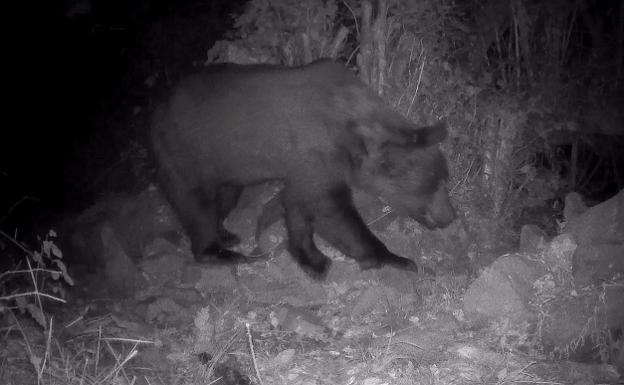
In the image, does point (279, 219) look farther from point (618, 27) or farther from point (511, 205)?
point (618, 27)

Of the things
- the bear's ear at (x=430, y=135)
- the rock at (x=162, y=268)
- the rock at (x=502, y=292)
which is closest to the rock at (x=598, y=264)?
the rock at (x=502, y=292)

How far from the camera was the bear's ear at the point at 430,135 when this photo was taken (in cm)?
511

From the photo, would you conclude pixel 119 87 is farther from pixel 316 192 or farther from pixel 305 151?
pixel 316 192

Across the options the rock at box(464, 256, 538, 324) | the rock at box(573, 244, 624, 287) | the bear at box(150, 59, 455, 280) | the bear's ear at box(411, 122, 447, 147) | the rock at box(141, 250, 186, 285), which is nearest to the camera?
the rock at box(573, 244, 624, 287)

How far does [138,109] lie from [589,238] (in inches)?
214

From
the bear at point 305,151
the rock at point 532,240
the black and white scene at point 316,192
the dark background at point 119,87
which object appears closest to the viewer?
the black and white scene at point 316,192

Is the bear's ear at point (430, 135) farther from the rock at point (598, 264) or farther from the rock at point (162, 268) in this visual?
the rock at point (162, 268)

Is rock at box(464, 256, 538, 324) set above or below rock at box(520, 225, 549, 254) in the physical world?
below

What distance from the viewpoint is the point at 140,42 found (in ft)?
23.4

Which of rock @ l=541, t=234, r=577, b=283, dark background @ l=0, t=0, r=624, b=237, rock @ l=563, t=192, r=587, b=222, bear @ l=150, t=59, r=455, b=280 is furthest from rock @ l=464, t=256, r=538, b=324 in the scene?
dark background @ l=0, t=0, r=624, b=237

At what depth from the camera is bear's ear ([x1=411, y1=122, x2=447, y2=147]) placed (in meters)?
5.11

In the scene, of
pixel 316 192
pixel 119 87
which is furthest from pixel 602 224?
pixel 119 87

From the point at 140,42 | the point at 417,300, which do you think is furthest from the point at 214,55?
the point at 417,300

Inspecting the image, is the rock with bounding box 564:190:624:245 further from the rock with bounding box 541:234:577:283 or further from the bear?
the bear
